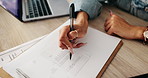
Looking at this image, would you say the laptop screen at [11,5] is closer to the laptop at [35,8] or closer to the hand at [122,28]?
the laptop at [35,8]

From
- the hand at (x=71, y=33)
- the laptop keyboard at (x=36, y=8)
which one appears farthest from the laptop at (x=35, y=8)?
the hand at (x=71, y=33)

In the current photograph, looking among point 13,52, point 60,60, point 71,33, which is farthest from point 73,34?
point 13,52

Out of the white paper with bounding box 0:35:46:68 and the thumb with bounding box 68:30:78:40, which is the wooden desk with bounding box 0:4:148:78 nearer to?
the white paper with bounding box 0:35:46:68

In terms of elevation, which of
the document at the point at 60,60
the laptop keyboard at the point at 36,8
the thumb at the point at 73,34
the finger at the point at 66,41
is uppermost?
the laptop keyboard at the point at 36,8

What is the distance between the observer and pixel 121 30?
708mm

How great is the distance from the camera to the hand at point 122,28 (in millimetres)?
692

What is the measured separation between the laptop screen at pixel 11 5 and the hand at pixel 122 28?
399mm

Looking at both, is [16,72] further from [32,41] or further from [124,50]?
[124,50]

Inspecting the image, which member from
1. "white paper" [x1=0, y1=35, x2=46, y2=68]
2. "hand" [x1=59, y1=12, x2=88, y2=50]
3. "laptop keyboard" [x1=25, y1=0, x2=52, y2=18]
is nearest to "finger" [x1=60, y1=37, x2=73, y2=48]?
"hand" [x1=59, y1=12, x2=88, y2=50]

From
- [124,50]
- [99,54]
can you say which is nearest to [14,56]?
[99,54]

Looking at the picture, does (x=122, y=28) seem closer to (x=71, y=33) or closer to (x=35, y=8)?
(x=71, y=33)

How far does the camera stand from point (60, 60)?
58 centimetres

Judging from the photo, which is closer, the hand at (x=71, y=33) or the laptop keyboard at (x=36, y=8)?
the hand at (x=71, y=33)

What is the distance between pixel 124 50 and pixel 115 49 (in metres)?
0.04
